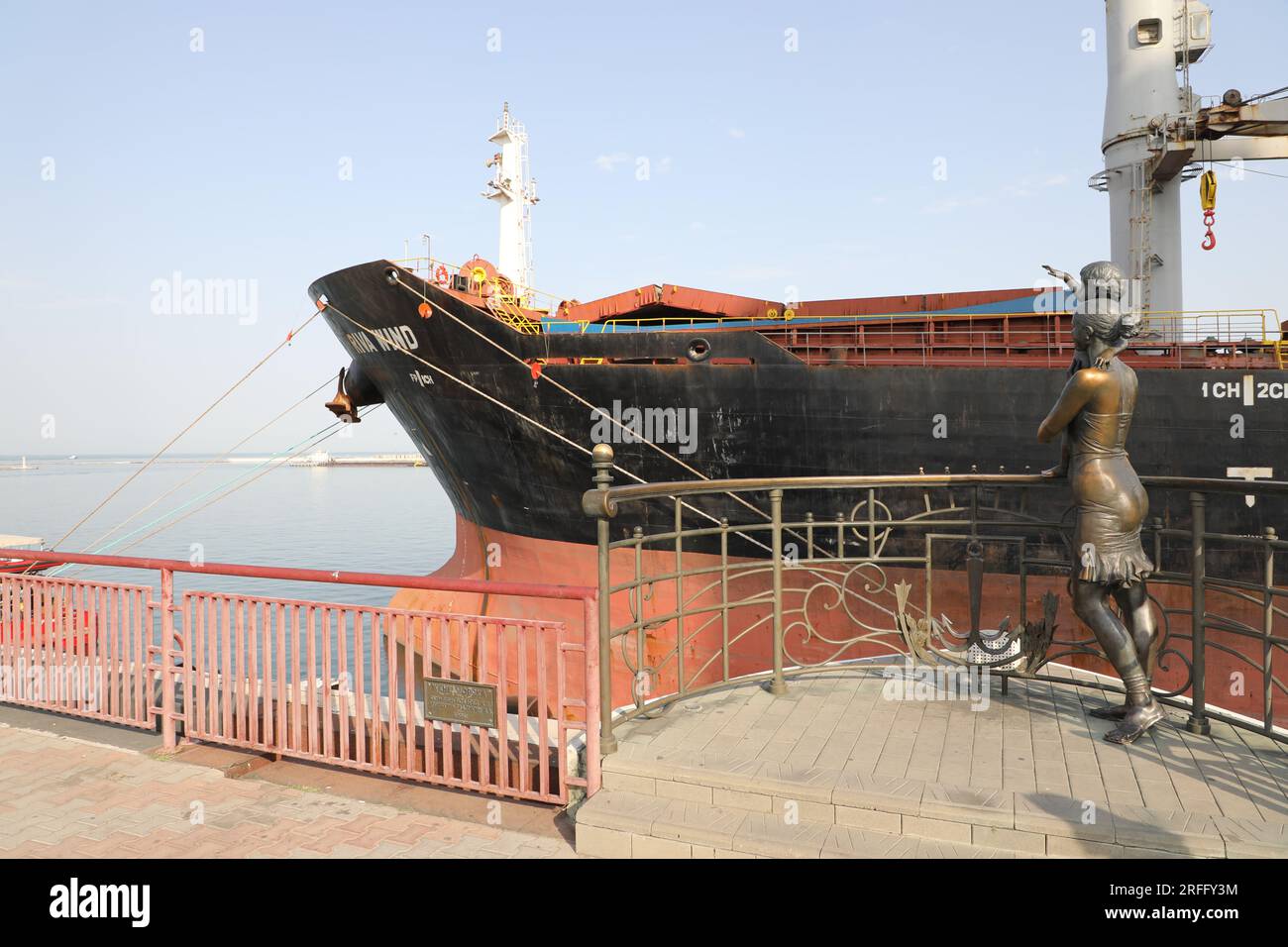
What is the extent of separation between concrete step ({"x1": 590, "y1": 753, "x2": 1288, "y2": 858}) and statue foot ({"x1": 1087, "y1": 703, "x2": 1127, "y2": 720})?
1.26m

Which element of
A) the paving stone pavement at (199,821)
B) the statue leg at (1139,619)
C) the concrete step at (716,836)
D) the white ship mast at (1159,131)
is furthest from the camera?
the white ship mast at (1159,131)

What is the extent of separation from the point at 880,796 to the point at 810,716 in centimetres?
112

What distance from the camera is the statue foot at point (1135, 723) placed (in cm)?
394

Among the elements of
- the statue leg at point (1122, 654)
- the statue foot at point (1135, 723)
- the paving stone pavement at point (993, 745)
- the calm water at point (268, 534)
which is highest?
the statue leg at point (1122, 654)

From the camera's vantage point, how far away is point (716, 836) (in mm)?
3350

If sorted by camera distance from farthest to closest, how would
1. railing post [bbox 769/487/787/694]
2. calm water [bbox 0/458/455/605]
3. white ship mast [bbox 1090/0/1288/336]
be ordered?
calm water [bbox 0/458/455/605], white ship mast [bbox 1090/0/1288/336], railing post [bbox 769/487/787/694]

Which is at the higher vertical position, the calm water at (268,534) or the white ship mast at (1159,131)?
the white ship mast at (1159,131)

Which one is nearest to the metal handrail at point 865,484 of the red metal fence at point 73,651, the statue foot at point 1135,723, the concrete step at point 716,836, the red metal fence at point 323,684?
the red metal fence at point 323,684

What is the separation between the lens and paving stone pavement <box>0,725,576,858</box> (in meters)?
3.66

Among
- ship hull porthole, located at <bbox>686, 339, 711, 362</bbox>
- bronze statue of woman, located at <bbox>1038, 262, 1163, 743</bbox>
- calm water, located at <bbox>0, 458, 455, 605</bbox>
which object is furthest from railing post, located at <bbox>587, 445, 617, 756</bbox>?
calm water, located at <bbox>0, 458, 455, 605</bbox>

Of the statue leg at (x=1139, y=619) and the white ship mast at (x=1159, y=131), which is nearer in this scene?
the statue leg at (x=1139, y=619)

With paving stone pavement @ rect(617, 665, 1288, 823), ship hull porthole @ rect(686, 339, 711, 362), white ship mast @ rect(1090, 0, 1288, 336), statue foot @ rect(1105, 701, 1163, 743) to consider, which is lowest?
paving stone pavement @ rect(617, 665, 1288, 823)

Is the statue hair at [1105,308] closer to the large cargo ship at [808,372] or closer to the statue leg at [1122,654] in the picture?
the statue leg at [1122,654]

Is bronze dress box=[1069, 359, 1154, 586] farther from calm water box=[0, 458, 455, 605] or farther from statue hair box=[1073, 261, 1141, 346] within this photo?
calm water box=[0, 458, 455, 605]
